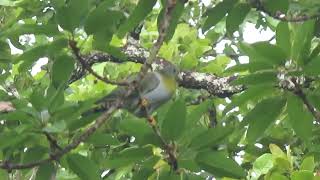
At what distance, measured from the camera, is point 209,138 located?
1.64 m

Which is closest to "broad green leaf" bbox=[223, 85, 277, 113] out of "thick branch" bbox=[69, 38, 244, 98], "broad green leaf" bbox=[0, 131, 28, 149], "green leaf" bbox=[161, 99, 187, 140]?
"green leaf" bbox=[161, 99, 187, 140]

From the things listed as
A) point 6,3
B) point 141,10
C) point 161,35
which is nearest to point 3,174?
point 141,10

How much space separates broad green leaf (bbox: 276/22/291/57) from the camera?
1.82 m

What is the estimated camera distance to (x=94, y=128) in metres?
1.50

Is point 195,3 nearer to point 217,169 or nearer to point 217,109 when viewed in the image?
point 217,109

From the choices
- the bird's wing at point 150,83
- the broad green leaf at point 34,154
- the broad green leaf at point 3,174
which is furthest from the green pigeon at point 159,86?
the broad green leaf at point 34,154

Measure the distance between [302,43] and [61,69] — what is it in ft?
2.17

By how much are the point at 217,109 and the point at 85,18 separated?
1669 millimetres

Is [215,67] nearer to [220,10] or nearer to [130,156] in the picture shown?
[220,10]

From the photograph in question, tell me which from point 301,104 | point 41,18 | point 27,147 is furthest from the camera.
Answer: point 41,18

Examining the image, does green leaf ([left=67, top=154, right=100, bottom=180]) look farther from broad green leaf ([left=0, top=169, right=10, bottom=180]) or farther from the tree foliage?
broad green leaf ([left=0, top=169, right=10, bottom=180])

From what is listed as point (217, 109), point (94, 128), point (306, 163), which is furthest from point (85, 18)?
point (217, 109)

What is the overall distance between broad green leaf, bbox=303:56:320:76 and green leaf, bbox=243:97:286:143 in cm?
15

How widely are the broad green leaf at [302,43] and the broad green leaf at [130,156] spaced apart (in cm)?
48
